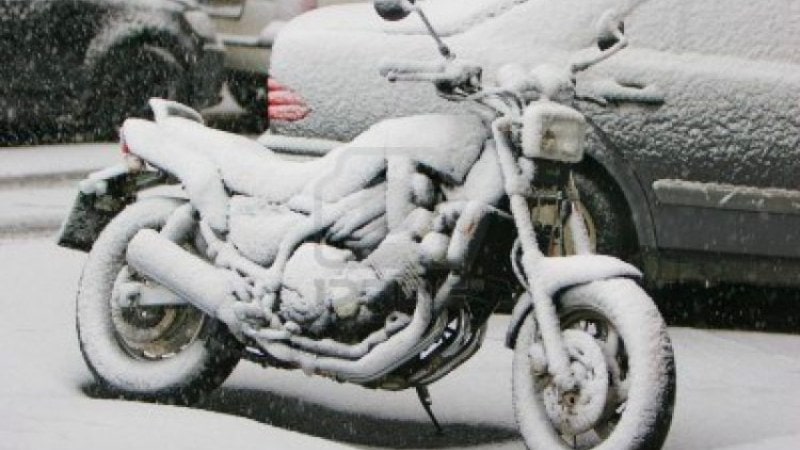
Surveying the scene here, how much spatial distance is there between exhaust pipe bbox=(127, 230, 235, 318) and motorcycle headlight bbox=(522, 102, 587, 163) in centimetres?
126

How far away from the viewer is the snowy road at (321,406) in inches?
218

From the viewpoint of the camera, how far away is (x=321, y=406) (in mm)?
6508

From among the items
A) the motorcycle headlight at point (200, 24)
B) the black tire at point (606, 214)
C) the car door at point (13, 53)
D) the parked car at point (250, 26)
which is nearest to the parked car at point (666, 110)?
the black tire at point (606, 214)

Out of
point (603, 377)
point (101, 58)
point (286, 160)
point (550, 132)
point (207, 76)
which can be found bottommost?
point (207, 76)

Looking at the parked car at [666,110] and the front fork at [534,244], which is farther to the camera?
the parked car at [666,110]

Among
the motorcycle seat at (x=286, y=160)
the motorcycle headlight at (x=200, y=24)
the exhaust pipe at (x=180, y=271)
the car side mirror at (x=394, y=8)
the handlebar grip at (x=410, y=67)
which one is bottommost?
the motorcycle headlight at (x=200, y=24)

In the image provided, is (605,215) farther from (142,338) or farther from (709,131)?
(142,338)

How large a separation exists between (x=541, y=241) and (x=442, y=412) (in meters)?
1.00

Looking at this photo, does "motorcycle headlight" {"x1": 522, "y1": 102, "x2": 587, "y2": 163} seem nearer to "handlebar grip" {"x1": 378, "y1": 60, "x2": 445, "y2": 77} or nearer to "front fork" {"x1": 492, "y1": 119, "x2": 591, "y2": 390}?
"front fork" {"x1": 492, "y1": 119, "x2": 591, "y2": 390}

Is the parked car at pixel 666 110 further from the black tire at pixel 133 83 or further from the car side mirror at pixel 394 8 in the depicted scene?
the black tire at pixel 133 83

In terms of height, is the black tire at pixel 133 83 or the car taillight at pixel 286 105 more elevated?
the car taillight at pixel 286 105

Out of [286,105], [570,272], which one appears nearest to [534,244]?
[570,272]

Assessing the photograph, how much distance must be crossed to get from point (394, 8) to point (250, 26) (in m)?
9.57

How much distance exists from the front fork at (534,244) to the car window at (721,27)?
246 cm
